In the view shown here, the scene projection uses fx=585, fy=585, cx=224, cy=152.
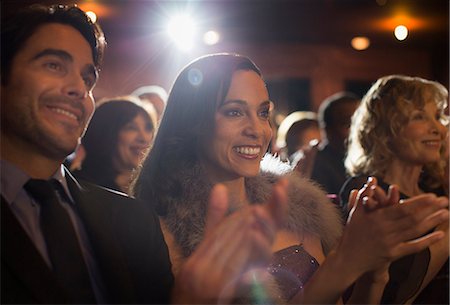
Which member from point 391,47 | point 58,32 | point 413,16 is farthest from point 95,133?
point 391,47

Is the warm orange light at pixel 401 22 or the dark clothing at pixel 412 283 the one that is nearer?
the dark clothing at pixel 412 283

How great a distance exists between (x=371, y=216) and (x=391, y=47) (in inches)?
312

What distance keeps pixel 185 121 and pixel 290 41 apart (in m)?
6.70

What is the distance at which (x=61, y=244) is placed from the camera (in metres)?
1.15

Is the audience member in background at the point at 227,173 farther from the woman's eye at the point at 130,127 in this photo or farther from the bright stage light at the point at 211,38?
the bright stage light at the point at 211,38

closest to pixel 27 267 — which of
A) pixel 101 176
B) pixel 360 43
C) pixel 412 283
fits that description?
pixel 412 283

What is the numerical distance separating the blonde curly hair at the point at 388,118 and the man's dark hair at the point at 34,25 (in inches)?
54.9

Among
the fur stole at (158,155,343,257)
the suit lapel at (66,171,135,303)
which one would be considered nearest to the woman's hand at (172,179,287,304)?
the suit lapel at (66,171,135,303)

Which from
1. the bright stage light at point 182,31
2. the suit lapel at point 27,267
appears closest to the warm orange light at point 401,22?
the bright stage light at point 182,31

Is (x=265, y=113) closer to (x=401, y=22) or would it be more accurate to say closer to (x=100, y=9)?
(x=100, y=9)

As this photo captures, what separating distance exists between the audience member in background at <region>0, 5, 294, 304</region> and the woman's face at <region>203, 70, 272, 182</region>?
465 millimetres

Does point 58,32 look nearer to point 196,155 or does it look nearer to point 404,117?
point 196,155

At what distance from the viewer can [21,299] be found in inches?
41.1

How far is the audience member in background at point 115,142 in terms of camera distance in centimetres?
279
